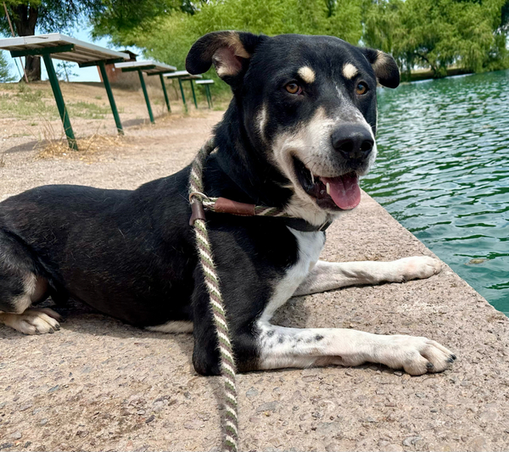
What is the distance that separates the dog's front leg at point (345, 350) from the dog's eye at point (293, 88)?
49.4 inches

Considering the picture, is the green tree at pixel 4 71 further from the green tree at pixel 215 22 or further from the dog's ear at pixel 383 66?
the dog's ear at pixel 383 66

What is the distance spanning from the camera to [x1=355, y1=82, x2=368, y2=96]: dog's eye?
2.48m

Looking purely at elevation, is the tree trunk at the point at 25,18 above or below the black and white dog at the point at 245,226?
above

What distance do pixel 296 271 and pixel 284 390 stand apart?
2.03ft

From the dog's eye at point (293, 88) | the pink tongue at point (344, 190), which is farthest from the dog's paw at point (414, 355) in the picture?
the dog's eye at point (293, 88)

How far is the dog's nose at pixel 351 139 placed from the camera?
203 centimetres

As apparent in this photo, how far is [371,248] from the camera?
3781 mm

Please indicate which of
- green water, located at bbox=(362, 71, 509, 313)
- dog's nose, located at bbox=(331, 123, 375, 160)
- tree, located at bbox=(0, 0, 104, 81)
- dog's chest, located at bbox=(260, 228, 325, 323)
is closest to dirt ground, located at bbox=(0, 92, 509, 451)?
dog's chest, located at bbox=(260, 228, 325, 323)

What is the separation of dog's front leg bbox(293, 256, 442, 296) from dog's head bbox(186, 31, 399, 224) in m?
0.73

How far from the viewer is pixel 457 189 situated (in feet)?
20.5

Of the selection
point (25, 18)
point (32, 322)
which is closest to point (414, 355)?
point (32, 322)

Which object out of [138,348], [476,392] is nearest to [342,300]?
[476,392]

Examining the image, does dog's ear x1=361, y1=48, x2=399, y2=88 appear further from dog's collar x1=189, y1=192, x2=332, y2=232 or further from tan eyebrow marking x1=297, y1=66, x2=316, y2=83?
dog's collar x1=189, y1=192, x2=332, y2=232

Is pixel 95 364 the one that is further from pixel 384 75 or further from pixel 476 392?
pixel 384 75
